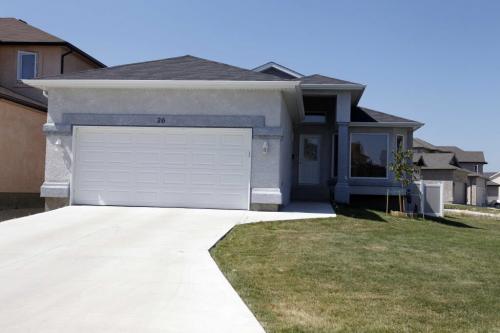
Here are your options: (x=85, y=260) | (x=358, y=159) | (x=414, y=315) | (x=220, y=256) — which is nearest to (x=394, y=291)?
(x=414, y=315)

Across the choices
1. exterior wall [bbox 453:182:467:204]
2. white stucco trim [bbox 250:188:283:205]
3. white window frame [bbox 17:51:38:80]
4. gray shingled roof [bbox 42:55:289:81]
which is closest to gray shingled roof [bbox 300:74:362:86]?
gray shingled roof [bbox 42:55:289:81]

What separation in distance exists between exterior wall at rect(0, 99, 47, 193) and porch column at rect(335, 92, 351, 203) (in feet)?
35.6

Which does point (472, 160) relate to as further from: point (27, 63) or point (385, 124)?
point (27, 63)

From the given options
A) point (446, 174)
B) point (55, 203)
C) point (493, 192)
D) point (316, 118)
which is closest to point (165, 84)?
point (55, 203)

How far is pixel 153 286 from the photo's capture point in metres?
5.75

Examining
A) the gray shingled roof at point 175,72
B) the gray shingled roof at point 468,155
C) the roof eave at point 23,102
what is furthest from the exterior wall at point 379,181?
the gray shingled roof at point 468,155

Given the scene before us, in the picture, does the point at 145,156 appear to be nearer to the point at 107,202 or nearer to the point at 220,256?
the point at 107,202

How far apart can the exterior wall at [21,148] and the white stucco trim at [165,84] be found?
3.27 meters

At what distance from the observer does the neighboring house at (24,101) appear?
15.2 m

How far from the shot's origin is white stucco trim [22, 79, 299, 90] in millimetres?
12078

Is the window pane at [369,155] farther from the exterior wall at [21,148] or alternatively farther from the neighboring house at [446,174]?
the neighboring house at [446,174]

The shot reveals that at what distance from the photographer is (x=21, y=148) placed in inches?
620

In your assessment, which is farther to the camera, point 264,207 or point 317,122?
point 317,122

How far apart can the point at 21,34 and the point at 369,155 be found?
49.9 feet
